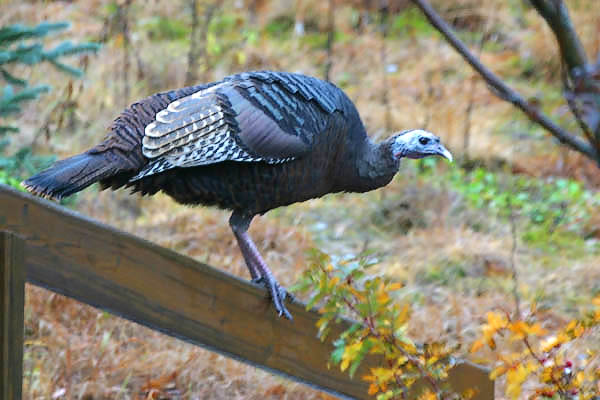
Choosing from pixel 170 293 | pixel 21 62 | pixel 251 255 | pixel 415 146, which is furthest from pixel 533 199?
pixel 170 293

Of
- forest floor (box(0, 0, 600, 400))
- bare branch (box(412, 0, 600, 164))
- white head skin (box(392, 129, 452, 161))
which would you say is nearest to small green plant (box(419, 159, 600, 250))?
forest floor (box(0, 0, 600, 400))

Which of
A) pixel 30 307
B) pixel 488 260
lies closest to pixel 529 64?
pixel 488 260

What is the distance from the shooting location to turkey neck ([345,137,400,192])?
10.6 feet

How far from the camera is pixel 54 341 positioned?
4.09m

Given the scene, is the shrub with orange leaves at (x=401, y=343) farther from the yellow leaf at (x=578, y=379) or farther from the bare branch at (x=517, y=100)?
the bare branch at (x=517, y=100)

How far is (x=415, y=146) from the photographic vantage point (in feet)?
10.7

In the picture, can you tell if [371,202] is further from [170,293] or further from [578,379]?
[578,379]

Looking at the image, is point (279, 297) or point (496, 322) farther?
point (279, 297)

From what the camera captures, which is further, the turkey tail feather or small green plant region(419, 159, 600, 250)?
small green plant region(419, 159, 600, 250)

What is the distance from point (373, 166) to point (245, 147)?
0.52 m

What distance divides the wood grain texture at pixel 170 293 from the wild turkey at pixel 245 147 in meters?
0.14

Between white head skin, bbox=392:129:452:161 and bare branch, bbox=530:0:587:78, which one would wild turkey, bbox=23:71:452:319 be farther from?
bare branch, bbox=530:0:587:78

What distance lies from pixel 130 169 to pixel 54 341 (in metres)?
1.58

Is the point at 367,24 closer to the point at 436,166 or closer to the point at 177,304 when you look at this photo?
the point at 436,166
